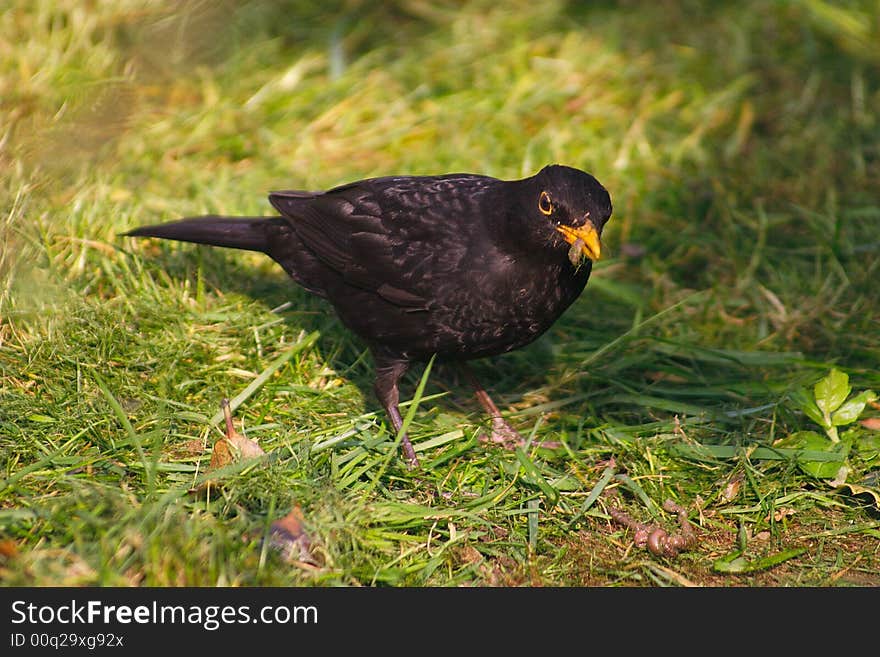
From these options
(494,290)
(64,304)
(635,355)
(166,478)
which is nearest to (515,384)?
(635,355)

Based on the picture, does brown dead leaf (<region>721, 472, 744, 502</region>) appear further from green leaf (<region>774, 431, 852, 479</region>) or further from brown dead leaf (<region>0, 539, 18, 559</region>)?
brown dead leaf (<region>0, 539, 18, 559</region>)

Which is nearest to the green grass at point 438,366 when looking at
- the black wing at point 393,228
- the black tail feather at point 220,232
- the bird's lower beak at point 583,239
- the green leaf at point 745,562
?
the green leaf at point 745,562

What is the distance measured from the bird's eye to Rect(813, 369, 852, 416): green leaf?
1.55 m

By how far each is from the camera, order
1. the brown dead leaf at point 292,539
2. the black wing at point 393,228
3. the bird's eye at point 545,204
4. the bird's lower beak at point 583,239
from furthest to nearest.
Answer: the black wing at point 393,228 < the bird's eye at point 545,204 < the bird's lower beak at point 583,239 < the brown dead leaf at point 292,539

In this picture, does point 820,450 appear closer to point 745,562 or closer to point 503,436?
point 745,562

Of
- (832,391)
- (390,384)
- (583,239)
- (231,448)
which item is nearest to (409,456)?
(390,384)

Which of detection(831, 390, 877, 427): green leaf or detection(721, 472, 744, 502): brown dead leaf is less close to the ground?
Answer: detection(831, 390, 877, 427): green leaf

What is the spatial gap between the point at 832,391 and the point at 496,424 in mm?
1587

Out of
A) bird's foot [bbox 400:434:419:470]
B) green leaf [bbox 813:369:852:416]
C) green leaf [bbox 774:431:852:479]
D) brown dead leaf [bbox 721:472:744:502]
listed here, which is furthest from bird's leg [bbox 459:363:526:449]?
green leaf [bbox 813:369:852:416]

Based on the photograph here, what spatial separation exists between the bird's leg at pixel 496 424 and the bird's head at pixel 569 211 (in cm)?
98

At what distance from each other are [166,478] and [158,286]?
1.55 m

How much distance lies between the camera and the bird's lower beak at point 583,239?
405 centimetres

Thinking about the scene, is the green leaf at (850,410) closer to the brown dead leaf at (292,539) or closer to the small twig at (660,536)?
the small twig at (660,536)

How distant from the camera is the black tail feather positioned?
5066 millimetres
